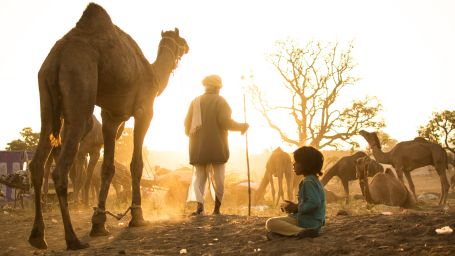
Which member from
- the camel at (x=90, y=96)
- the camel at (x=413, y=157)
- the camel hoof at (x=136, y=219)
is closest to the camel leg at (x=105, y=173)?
the camel at (x=90, y=96)

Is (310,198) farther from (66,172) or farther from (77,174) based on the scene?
(77,174)

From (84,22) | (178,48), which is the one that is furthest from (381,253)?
(178,48)

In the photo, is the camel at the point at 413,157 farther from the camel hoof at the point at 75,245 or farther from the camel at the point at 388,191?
the camel hoof at the point at 75,245

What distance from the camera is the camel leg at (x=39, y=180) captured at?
196 inches

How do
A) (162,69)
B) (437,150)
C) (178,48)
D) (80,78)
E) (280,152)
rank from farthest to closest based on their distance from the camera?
(280,152) → (437,150) → (178,48) → (162,69) → (80,78)

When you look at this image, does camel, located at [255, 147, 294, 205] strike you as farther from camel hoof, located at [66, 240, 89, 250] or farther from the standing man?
camel hoof, located at [66, 240, 89, 250]

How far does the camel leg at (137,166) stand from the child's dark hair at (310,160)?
2789mm

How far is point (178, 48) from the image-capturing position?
8227 millimetres

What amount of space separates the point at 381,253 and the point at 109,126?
14.2 ft

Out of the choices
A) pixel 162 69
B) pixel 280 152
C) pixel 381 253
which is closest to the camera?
pixel 381 253

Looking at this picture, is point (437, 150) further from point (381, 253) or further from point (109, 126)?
point (381, 253)

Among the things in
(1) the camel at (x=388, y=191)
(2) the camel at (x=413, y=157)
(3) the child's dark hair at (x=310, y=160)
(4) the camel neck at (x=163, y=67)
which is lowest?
(1) the camel at (x=388, y=191)

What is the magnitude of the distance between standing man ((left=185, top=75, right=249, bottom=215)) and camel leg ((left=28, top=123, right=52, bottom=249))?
3535mm

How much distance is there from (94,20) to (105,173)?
6.58 ft
